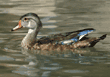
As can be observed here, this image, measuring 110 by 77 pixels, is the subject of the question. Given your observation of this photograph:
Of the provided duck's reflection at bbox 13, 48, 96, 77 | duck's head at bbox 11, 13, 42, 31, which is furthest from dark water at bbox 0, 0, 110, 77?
duck's head at bbox 11, 13, 42, 31

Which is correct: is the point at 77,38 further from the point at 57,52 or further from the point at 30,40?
the point at 30,40

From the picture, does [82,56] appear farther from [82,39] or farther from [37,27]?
[37,27]

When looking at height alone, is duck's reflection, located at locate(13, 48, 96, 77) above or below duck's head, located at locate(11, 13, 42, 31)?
below

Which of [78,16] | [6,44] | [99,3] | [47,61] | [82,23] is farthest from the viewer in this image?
[99,3]

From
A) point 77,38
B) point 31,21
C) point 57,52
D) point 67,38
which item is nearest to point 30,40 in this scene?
point 31,21

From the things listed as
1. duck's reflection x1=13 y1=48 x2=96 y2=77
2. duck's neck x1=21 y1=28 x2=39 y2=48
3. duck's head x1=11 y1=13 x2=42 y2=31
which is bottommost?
duck's reflection x1=13 y1=48 x2=96 y2=77

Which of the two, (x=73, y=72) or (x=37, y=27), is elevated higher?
(x=37, y=27)

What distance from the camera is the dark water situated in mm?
7422

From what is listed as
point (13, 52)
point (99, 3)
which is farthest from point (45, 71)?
point (99, 3)

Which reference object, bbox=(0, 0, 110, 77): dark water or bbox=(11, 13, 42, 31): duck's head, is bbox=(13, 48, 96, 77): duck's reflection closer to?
bbox=(0, 0, 110, 77): dark water

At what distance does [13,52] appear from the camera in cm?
943

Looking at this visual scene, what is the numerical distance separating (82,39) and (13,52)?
2.25 meters

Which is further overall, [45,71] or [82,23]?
[82,23]

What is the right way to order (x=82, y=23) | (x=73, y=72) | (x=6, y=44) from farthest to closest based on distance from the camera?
(x=82, y=23), (x=6, y=44), (x=73, y=72)
